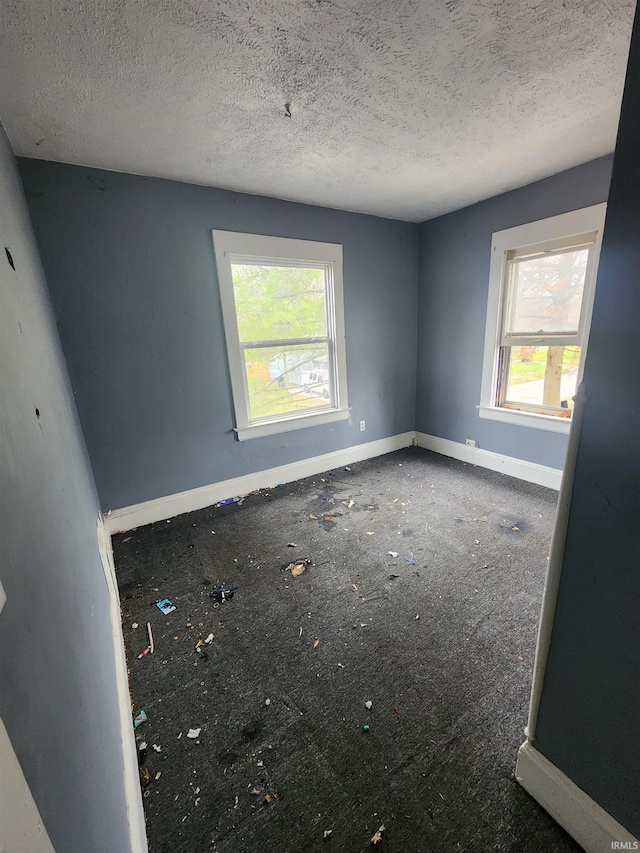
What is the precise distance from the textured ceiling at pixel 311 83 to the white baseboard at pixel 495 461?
234 centimetres

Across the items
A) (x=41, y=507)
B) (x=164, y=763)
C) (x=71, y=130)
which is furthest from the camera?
(x=71, y=130)

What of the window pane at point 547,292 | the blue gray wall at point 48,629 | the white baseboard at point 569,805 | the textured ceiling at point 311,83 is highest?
the textured ceiling at point 311,83

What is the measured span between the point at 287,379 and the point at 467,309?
1.90 metres

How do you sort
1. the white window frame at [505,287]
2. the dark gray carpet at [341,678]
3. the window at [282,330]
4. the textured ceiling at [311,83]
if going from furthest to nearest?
the window at [282,330], the white window frame at [505,287], the textured ceiling at [311,83], the dark gray carpet at [341,678]

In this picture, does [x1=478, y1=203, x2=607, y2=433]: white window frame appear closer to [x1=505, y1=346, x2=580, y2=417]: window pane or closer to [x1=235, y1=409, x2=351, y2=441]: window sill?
[x1=505, y1=346, x2=580, y2=417]: window pane

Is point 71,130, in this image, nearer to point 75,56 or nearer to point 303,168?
point 75,56

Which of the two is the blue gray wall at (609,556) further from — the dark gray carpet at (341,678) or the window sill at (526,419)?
the window sill at (526,419)

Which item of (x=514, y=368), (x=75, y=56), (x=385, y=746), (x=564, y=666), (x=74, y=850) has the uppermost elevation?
(x=75, y=56)

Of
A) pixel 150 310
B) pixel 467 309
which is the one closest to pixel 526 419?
pixel 467 309

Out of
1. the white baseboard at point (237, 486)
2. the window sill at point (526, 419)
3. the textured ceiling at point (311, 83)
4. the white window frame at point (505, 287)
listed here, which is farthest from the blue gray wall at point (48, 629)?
the window sill at point (526, 419)

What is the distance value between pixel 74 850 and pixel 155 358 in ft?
8.24

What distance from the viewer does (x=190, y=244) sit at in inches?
101

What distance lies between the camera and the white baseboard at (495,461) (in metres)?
3.03

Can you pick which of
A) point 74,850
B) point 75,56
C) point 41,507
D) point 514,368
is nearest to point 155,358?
point 75,56
